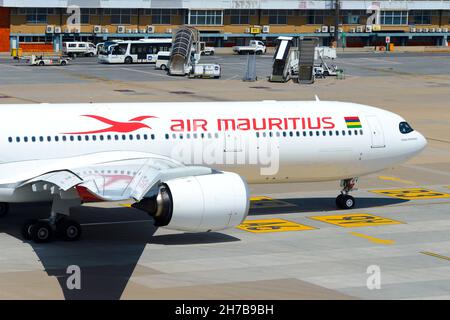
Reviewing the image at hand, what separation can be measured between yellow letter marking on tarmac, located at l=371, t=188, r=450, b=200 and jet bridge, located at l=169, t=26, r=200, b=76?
75.3 meters

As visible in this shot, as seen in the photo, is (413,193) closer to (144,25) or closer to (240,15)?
(144,25)

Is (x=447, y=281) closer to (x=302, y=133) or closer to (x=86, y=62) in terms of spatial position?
(x=302, y=133)

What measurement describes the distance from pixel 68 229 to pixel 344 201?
14.1 meters

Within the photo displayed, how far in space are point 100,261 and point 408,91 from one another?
7558 centimetres

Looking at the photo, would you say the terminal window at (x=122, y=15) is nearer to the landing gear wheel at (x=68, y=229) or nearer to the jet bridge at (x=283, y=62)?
the jet bridge at (x=283, y=62)

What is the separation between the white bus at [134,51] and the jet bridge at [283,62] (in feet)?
78.8

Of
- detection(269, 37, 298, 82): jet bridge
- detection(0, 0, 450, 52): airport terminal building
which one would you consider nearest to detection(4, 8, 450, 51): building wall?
detection(0, 0, 450, 52): airport terminal building

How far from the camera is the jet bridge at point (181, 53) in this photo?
414ft

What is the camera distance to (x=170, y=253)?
123 ft

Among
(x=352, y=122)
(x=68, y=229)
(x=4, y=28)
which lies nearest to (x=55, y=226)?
(x=68, y=229)

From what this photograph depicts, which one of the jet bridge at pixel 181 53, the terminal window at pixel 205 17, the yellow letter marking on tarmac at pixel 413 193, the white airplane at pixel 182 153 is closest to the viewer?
the white airplane at pixel 182 153

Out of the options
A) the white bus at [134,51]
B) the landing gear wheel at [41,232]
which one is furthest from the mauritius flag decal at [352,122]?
the white bus at [134,51]

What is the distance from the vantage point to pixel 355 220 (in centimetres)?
4425
